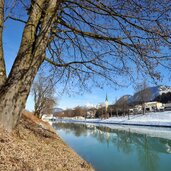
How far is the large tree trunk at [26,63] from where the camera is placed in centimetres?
444

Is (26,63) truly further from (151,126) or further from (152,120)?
(152,120)

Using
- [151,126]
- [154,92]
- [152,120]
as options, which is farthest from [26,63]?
[152,120]

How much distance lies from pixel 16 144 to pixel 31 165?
2.29 ft

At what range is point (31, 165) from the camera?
12.8ft

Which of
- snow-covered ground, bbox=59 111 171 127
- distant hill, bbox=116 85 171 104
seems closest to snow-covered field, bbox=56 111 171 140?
snow-covered ground, bbox=59 111 171 127

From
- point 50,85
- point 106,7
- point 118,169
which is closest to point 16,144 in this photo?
point 106,7

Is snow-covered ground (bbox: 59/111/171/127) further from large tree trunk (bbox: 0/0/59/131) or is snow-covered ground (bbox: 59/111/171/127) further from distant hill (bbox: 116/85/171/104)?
large tree trunk (bbox: 0/0/59/131)

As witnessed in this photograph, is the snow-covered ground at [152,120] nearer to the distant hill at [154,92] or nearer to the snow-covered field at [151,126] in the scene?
the snow-covered field at [151,126]

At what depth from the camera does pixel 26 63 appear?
4.61 meters

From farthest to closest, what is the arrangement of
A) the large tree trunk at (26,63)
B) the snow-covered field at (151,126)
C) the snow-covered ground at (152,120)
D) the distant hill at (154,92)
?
the snow-covered ground at (152,120)
the snow-covered field at (151,126)
the distant hill at (154,92)
the large tree trunk at (26,63)

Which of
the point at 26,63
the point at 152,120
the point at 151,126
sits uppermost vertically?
the point at 26,63

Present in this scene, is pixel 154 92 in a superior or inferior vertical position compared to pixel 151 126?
superior

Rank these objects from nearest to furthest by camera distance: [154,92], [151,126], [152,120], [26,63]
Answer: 1. [26,63]
2. [154,92]
3. [151,126]
4. [152,120]

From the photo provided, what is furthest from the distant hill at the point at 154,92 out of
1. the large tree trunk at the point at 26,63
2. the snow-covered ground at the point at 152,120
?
the snow-covered ground at the point at 152,120
